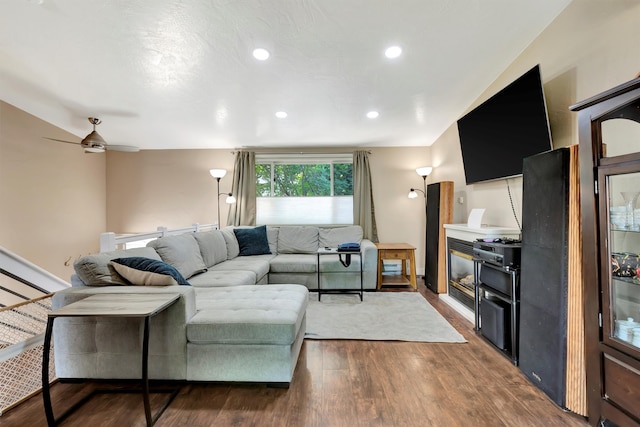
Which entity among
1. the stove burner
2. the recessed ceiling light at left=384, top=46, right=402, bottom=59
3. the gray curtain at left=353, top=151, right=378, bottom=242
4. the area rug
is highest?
the recessed ceiling light at left=384, top=46, right=402, bottom=59

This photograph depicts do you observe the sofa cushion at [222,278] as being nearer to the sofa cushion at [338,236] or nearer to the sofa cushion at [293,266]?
the sofa cushion at [293,266]

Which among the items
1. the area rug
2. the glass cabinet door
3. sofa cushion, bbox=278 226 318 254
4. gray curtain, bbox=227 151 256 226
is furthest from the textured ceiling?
the area rug

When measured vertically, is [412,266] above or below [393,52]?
below

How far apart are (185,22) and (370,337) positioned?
294 cm

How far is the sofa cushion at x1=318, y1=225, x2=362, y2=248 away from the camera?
447 centimetres

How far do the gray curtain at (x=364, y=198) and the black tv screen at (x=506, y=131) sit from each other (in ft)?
5.81

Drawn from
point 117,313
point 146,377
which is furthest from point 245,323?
point 117,313

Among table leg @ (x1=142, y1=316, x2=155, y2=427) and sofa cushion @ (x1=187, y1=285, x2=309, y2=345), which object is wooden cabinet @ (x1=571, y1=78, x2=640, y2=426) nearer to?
sofa cushion @ (x1=187, y1=285, x2=309, y2=345)

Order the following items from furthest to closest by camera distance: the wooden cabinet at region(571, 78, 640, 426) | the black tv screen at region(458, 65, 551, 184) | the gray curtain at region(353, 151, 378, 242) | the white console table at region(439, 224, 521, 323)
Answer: the gray curtain at region(353, 151, 378, 242), the white console table at region(439, 224, 521, 323), the black tv screen at region(458, 65, 551, 184), the wooden cabinet at region(571, 78, 640, 426)

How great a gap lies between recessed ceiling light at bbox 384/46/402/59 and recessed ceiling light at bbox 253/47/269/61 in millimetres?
1021

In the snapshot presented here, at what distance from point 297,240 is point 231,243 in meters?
1.05

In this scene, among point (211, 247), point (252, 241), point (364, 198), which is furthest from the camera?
point (364, 198)

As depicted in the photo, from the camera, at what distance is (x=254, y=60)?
7.97ft

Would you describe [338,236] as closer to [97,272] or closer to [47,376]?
[97,272]
